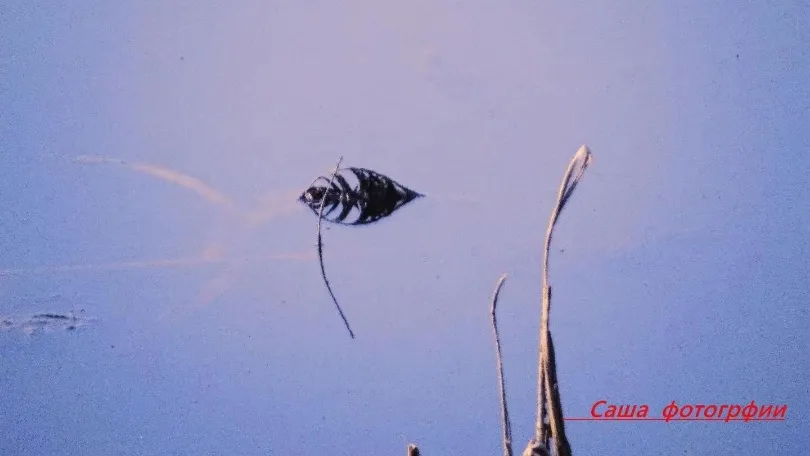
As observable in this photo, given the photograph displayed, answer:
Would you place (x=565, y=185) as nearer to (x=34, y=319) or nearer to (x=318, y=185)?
(x=318, y=185)

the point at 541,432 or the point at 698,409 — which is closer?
the point at 541,432

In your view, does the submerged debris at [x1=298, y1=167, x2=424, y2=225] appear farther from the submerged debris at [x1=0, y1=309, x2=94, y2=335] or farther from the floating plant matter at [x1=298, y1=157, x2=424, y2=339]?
the submerged debris at [x1=0, y1=309, x2=94, y2=335]

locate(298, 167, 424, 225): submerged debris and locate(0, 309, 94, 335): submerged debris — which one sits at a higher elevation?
locate(298, 167, 424, 225): submerged debris

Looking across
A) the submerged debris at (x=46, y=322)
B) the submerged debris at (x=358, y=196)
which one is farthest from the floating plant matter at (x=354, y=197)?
the submerged debris at (x=46, y=322)

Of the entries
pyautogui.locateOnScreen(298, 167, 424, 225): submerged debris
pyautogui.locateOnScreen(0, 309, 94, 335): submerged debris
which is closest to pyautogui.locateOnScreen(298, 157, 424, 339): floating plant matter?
pyautogui.locateOnScreen(298, 167, 424, 225): submerged debris

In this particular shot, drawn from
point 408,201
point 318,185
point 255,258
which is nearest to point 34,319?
point 255,258

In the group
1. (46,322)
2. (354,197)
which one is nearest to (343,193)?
(354,197)

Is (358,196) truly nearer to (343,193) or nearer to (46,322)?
(343,193)

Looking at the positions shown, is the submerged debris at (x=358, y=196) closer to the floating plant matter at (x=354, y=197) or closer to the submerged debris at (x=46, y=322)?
the floating plant matter at (x=354, y=197)
